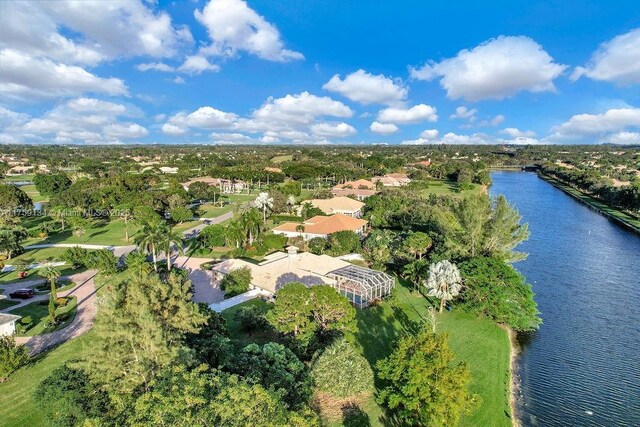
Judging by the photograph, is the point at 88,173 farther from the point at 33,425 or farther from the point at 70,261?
the point at 33,425

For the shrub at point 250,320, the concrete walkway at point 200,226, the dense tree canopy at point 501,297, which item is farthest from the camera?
the concrete walkway at point 200,226

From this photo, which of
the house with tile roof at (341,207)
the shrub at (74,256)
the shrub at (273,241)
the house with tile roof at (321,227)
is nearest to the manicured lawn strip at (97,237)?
the shrub at (74,256)

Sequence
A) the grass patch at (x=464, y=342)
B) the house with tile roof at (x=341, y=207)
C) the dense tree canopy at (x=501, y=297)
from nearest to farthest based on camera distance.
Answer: the grass patch at (x=464, y=342)
the dense tree canopy at (x=501, y=297)
the house with tile roof at (x=341, y=207)

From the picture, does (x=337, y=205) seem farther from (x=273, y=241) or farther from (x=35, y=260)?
(x=35, y=260)

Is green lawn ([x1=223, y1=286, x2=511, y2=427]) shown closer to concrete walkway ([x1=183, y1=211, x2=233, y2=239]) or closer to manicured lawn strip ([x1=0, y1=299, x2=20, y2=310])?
manicured lawn strip ([x1=0, y1=299, x2=20, y2=310])

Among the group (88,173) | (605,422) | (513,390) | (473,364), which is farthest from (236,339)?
(88,173)

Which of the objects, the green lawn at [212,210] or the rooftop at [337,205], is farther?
the green lawn at [212,210]

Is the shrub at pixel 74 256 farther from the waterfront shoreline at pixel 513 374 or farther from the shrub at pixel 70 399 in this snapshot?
the waterfront shoreline at pixel 513 374
